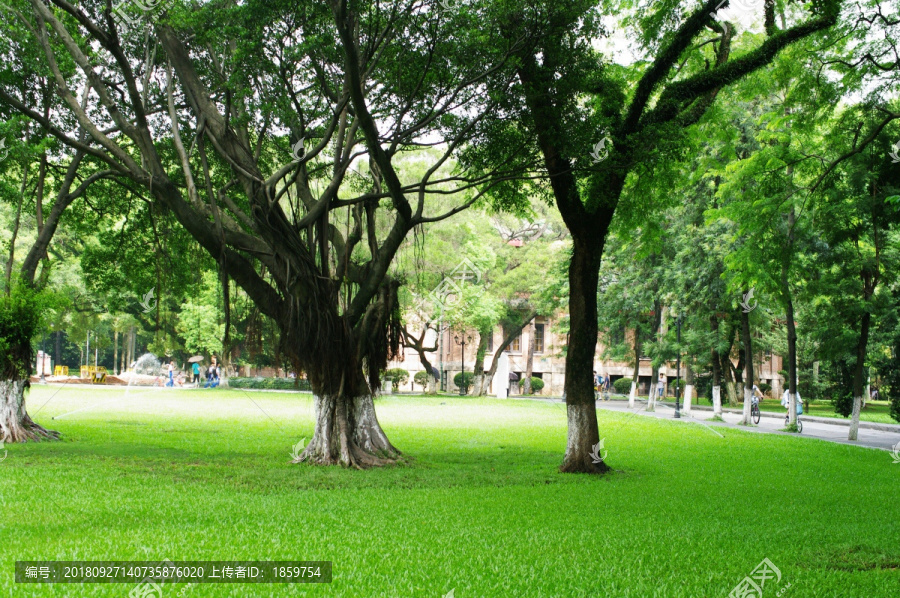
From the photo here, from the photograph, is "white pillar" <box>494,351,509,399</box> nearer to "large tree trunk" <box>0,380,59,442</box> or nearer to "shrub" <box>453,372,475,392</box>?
"shrub" <box>453,372,475,392</box>

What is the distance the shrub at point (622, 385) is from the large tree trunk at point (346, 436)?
139ft

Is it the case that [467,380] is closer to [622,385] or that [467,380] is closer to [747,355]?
[622,385]

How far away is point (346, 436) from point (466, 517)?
4.64 m

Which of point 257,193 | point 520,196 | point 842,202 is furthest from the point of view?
point 842,202

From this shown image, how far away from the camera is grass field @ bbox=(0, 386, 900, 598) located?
546 centimetres

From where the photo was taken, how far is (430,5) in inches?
408

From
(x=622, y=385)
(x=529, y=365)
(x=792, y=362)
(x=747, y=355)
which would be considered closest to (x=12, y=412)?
(x=792, y=362)

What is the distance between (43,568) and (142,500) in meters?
3.04

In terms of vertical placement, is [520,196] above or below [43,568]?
above

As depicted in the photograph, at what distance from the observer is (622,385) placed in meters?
52.9

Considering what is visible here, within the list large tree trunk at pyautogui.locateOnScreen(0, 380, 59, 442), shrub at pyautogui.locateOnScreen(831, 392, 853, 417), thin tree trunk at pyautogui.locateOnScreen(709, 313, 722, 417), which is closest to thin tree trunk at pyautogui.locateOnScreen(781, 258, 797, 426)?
thin tree trunk at pyautogui.locateOnScreen(709, 313, 722, 417)

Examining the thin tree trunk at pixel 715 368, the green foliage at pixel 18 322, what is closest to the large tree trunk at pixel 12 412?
the green foliage at pixel 18 322

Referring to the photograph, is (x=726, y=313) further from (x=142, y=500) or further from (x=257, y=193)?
(x=142, y=500)

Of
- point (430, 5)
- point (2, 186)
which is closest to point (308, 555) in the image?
point (430, 5)
